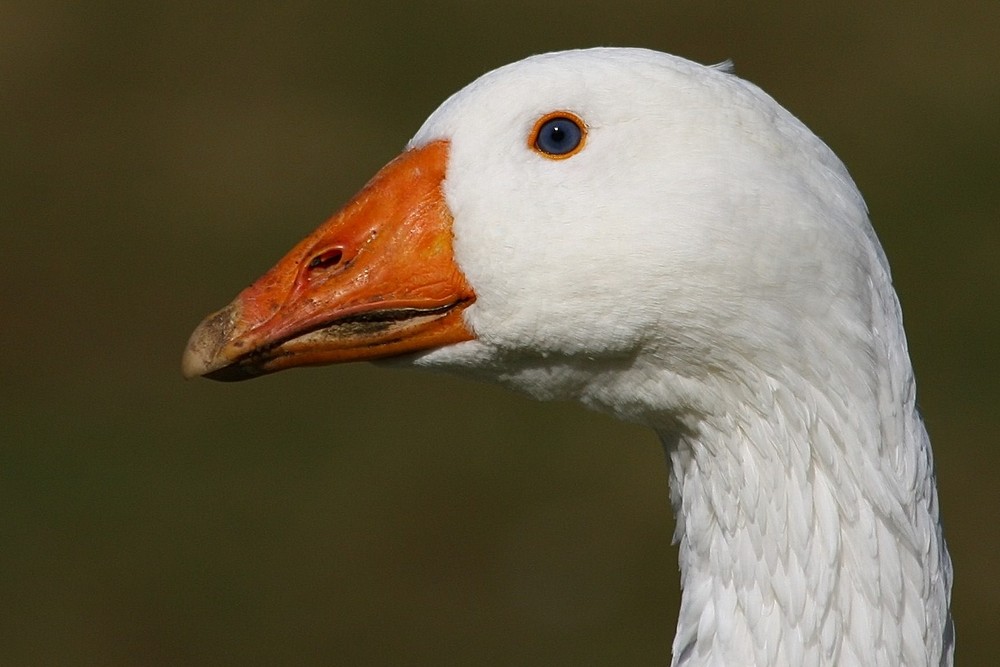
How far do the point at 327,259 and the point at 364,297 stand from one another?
0.16 metres

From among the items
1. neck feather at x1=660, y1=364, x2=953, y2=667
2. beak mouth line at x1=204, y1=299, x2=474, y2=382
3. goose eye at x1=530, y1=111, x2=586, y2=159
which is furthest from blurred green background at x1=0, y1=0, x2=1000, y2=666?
goose eye at x1=530, y1=111, x2=586, y2=159

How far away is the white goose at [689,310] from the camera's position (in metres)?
3.44

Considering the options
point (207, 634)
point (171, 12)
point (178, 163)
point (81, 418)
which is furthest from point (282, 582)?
point (171, 12)

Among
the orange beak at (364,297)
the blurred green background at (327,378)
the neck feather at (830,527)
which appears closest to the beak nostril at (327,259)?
Result: the orange beak at (364,297)

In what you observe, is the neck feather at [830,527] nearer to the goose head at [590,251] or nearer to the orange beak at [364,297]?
the goose head at [590,251]

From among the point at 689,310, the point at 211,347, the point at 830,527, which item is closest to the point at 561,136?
the point at 689,310

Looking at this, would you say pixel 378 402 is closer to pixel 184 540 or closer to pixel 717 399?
pixel 184 540

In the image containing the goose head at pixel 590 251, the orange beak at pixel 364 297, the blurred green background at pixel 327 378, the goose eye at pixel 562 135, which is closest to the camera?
the goose head at pixel 590 251

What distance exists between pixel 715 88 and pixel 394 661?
6.66m

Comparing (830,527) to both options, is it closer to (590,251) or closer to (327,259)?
(590,251)

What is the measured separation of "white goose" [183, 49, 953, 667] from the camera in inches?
135

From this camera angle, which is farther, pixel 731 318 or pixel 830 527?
pixel 830 527

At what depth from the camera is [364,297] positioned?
3.66 metres

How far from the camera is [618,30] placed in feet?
53.4
